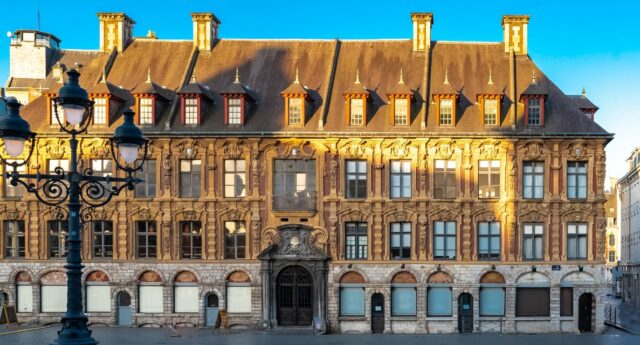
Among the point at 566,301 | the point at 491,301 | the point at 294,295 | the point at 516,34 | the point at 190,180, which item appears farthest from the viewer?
the point at 516,34

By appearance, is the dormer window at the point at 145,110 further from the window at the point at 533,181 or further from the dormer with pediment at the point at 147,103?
the window at the point at 533,181

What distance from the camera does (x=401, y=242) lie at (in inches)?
1528

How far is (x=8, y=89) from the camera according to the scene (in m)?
49.6

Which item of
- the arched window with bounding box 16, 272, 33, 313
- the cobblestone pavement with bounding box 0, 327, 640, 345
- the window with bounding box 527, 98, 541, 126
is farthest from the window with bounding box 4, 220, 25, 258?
→ the window with bounding box 527, 98, 541, 126

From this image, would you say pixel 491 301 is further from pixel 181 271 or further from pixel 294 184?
pixel 181 271

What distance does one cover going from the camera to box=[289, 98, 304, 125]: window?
39.3 metres

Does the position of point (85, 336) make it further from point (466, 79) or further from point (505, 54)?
point (505, 54)

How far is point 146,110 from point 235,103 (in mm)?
4862

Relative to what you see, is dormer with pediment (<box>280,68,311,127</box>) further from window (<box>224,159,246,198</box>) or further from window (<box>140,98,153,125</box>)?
window (<box>140,98,153,125</box>)

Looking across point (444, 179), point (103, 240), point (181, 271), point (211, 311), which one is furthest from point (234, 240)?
point (444, 179)

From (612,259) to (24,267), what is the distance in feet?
307

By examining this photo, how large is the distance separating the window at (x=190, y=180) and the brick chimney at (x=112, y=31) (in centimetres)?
1009

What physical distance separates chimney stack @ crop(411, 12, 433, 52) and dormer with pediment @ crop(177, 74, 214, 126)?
13.0 meters

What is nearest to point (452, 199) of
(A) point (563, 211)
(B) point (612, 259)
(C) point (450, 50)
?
(A) point (563, 211)
